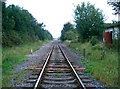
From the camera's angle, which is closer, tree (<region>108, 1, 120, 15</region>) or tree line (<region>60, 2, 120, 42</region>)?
tree (<region>108, 1, 120, 15</region>)

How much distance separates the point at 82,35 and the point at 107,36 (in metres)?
11.8

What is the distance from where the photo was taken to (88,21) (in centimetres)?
4884

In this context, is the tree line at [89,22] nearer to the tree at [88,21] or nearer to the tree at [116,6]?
the tree at [88,21]

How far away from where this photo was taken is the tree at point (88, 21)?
4775 cm

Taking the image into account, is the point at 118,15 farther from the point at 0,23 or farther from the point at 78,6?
the point at 78,6

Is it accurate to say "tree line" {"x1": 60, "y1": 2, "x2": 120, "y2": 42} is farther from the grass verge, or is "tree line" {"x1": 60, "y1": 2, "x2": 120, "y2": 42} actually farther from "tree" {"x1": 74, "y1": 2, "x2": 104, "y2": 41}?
the grass verge

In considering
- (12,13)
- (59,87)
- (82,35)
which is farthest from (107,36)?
(59,87)

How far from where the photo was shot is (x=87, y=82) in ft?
38.0

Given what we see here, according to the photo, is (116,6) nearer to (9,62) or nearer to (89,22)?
(9,62)

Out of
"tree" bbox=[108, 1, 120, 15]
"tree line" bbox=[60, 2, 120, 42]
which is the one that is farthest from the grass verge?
"tree line" bbox=[60, 2, 120, 42]

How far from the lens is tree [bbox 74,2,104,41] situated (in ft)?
157

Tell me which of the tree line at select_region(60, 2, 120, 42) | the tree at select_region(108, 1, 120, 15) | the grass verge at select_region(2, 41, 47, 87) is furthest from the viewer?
the tree line at select_region(60, 2, 120, 42)

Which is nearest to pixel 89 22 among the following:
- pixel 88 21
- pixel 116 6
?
pixel 88 21

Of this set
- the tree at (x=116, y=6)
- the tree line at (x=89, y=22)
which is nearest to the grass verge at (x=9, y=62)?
the tree at (x=116, y=6)
